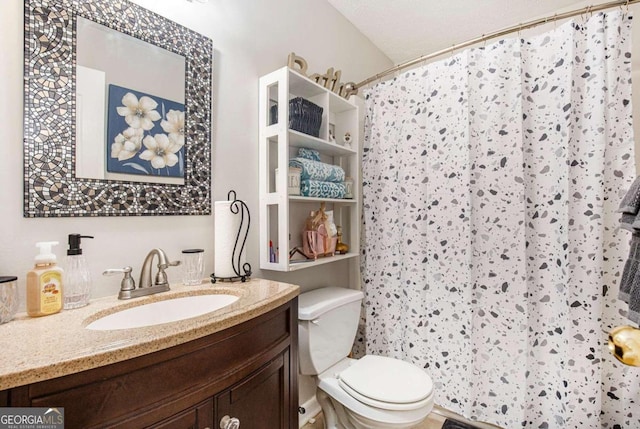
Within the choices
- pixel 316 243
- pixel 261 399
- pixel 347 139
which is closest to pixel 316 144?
pixel 347 139

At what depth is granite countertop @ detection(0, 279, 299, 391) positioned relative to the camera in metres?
0.51

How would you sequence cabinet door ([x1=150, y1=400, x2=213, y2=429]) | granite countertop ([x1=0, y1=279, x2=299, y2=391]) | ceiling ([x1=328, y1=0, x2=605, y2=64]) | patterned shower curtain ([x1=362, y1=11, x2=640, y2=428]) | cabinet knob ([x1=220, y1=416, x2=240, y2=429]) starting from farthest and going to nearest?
1. ceiling ([x1=328, y1=0, x2=605, y2=64])
2. patterned shower curtain ([x1=362, y1=11, x2=640, y2=428])
3. cabinet knob ([x1=220, y1=416, x2=240, y2=429])
4. cabinet door ([x1=150, y1=400, x2=213, y2=429])
5. granite countertop ([x1=0, y1=279, x2=299, y2=391])

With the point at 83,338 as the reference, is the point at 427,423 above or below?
below

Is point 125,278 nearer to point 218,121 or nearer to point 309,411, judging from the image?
point 218,121

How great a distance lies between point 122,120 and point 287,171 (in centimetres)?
66

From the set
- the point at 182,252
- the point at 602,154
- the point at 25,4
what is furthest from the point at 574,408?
the point at 25,4

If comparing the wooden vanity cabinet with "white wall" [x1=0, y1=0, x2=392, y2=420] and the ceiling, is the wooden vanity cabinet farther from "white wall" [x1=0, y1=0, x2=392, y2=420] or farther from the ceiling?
the ceiling

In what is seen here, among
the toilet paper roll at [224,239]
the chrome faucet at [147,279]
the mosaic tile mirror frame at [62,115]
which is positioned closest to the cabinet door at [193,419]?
the chrome faucet at [147,279]

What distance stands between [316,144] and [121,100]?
92 cm

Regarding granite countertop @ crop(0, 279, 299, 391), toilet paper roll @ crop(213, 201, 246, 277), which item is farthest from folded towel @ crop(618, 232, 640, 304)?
toilet paper roll @ crop(213, 201, 246, 277)

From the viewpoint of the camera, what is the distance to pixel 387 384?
1.36 meters

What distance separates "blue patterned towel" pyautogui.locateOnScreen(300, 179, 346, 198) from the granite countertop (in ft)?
2.30

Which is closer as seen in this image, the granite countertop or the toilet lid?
the granite countertop

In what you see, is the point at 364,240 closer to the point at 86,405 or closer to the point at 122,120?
the point at 122,120
